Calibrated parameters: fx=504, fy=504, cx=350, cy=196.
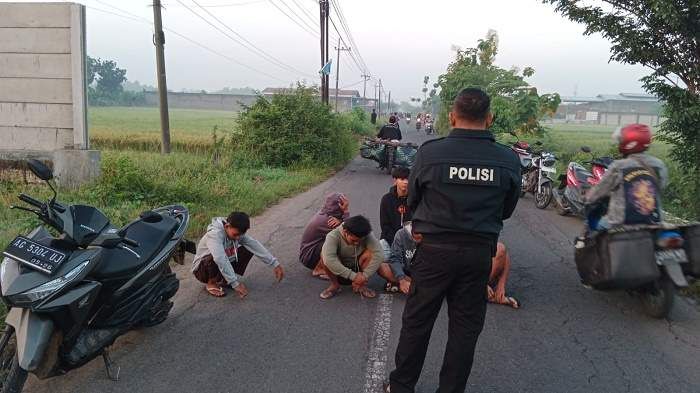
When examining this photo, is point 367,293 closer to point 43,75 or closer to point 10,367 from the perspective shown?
point 10,367

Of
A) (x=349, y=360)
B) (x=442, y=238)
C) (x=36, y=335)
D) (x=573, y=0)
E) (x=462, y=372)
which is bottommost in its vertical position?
(x=349, y=360)

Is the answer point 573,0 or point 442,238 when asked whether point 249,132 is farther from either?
point 442,238

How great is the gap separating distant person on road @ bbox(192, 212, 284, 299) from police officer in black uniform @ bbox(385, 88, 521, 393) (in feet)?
6.49

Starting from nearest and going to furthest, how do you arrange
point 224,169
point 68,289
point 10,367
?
point 68,289, point 10,367, point 224,169

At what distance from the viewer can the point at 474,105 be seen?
8.53 feet

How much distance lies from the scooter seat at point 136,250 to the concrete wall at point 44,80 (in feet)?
18.2

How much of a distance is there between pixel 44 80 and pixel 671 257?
29.7 feet

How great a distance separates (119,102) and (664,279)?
293ft

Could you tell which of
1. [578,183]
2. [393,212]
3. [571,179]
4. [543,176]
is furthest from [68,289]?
[543,176]

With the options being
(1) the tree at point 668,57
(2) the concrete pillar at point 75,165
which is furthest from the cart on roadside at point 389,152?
(2) the concrete pillar at point 75,165

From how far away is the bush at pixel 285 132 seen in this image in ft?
44.9

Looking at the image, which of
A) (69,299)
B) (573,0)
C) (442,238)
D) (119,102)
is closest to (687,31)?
(573,0)

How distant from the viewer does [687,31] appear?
7355 mm

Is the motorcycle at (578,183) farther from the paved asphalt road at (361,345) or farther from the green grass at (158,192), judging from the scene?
the green grass at (158,192)
